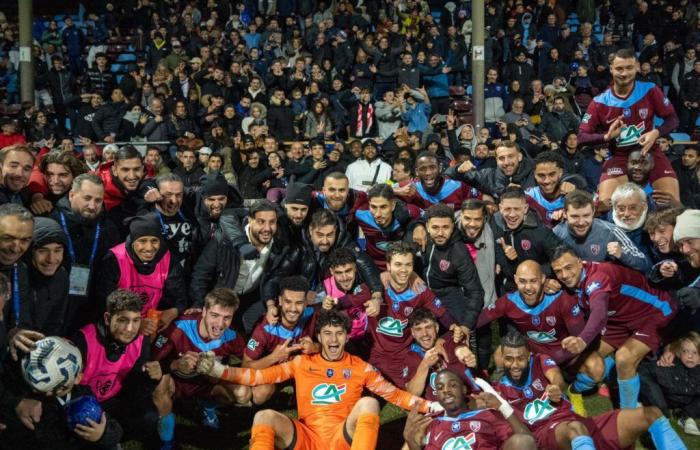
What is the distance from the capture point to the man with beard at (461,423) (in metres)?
4.34

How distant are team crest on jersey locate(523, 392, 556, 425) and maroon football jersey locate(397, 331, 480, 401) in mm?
413

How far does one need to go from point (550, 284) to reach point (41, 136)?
9.70 meters

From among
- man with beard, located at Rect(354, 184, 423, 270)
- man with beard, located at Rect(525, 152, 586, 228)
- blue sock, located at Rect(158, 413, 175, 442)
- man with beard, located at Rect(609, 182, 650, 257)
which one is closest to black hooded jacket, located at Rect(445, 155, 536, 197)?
man with beard, located at Rect(525, 152, 586, 228)

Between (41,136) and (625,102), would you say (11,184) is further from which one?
(41,136)

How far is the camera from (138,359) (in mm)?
4652

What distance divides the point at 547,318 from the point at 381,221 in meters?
1.80

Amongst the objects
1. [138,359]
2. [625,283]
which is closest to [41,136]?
[138,359]

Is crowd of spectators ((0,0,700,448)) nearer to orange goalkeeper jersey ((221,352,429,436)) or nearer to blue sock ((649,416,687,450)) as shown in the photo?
orange goalkeeper jersey ((221,352,429,436))

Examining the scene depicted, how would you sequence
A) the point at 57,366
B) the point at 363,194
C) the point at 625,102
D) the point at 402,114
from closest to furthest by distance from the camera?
the point at 57,366, the point at 625,102, the point at 363,194, the point at 402,114

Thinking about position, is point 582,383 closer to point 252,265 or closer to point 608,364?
point 608,364

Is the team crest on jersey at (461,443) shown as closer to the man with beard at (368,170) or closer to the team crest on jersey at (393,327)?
the team crest on jersey at (393,327)

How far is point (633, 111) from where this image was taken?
639cm

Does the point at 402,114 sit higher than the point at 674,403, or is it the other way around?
the point at 402,114

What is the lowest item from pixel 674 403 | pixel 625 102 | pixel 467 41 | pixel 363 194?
pixel 674 403
